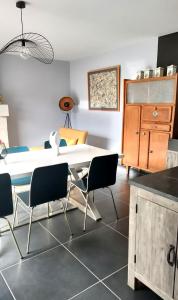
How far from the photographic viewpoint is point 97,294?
165 cm

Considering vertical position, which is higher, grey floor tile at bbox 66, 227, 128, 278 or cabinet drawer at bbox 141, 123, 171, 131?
cabinet drawer at bbox 141, 123, 171, 131

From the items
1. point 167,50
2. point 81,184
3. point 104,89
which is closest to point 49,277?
point 81,184

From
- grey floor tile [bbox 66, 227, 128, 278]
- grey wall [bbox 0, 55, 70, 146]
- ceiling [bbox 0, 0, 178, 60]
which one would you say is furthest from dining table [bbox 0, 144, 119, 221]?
grey wall [bbox 0, 55, 70, 146]

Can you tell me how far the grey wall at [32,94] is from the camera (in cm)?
509

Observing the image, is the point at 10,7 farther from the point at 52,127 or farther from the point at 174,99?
the point at 52,127

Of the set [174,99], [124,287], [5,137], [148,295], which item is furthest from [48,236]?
[5,137]

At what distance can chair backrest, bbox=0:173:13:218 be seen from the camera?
1812 millimetres

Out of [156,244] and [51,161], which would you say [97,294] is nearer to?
[156,244]

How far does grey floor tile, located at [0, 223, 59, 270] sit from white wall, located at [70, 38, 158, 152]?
288cm

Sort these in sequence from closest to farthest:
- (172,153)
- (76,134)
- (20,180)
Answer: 1. (20,180)
2. (172,153)
3. (76,134)

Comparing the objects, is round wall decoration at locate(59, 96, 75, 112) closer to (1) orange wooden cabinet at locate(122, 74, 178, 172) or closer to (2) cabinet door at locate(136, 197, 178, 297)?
(1) orange wooden cabinet at locate(122, 74, 178, 172)

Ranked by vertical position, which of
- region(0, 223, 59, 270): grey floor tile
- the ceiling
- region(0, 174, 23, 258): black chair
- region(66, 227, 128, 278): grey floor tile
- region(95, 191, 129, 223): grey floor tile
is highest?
the ceiling

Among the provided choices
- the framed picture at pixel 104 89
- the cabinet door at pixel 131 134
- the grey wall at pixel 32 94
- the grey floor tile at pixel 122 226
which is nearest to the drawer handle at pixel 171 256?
the grey floor tile at pixel 122 226

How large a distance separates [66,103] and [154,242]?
4669 millimetres
